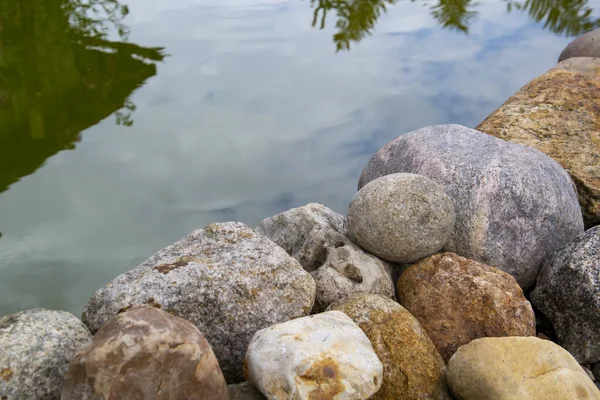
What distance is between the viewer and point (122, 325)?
2643mm

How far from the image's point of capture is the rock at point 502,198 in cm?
431

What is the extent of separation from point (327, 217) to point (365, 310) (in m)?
1.34

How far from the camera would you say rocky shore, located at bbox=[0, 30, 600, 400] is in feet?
9.20

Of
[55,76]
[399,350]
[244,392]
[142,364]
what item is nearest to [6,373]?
[142,364]

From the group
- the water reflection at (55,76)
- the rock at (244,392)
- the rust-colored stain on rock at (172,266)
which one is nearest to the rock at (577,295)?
the rock at (244,392)

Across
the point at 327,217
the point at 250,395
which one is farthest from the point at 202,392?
the point at 327,217

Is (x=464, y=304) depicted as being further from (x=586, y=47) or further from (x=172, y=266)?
(x=586, y=47)

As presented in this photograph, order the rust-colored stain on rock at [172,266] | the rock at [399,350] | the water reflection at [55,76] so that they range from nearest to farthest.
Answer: the rock at [399,350]
the rust-colored stain on rock at [172,266]
the water reflection at [55,76]

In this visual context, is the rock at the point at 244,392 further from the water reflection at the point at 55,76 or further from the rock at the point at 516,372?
the water reflection at the point at 55,76

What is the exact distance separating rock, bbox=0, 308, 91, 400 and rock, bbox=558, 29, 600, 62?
797 cm

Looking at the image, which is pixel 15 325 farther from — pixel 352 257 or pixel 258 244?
pixel 352 257

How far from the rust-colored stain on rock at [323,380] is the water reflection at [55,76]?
463 centimetres

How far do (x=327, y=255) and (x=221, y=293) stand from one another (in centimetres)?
97

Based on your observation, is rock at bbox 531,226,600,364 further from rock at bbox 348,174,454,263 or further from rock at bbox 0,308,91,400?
rock at bbox 0,308,91,400
